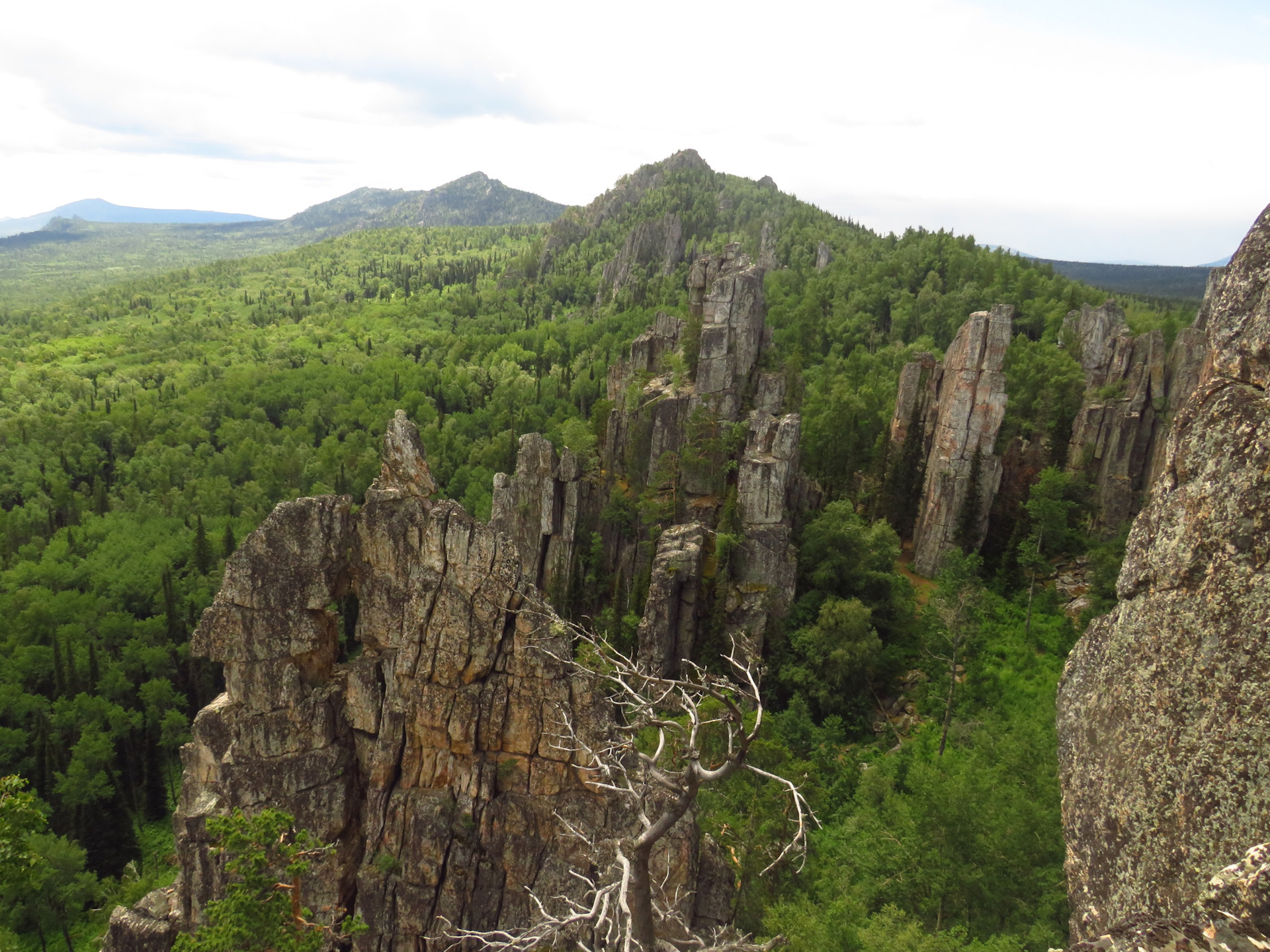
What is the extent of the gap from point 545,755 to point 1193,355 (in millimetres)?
47869

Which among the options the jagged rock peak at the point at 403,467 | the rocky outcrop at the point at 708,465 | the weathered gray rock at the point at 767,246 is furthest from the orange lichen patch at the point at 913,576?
the weathered gray rock at the point at 767,246

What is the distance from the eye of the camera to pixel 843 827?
972 inches

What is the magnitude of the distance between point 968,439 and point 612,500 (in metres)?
22.8

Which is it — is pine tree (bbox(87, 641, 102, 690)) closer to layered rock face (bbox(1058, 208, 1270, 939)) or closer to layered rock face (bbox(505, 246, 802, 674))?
layered rock face (bbox(505, 246, 802, 674))

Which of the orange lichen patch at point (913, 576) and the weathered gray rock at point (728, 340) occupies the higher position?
the weathered gray rock at point (728, 340)

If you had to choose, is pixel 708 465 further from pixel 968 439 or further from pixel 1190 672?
pixel 1190 672

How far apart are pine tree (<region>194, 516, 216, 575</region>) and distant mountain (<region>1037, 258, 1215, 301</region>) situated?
122m

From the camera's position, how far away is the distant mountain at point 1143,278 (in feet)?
396

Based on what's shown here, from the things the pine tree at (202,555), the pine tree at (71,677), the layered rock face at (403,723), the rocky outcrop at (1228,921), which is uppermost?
the rocky outcrop at (1228,921)

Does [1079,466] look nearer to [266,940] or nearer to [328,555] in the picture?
[328,555]

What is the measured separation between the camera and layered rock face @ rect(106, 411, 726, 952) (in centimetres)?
1945

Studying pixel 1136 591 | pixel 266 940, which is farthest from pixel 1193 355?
pixel 266 940

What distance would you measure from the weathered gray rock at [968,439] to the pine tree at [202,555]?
58.3m

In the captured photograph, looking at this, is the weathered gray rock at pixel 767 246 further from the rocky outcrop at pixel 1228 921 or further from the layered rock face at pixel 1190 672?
the rocky outcrop at pixel 1228 921
